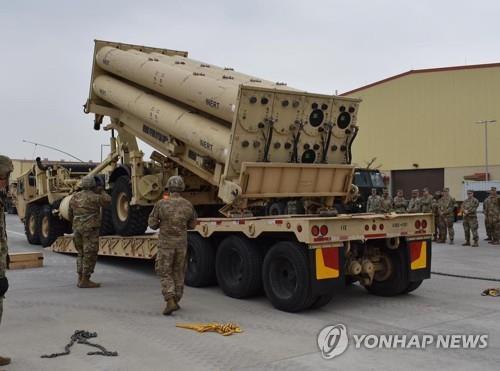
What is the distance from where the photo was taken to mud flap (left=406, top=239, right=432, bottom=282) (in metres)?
8.18

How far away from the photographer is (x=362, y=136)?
45.0 meters

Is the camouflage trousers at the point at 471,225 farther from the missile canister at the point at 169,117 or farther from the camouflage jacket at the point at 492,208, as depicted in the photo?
the missile canister at the point at 169,117

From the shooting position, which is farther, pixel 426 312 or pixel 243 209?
pixel 243 209

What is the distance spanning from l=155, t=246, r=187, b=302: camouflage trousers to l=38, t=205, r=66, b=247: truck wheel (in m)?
8.42

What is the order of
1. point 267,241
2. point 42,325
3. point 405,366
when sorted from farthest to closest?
point 267,241 < point 42,325 < point 405,366

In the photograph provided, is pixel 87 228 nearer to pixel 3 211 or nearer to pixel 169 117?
pixel 169 117

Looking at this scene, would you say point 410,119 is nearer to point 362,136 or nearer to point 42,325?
point 362,136

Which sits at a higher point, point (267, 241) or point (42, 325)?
point (267, 241)

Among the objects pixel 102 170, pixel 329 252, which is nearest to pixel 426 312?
pixel 329 252

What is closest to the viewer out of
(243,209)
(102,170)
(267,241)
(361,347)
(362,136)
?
(361,347)

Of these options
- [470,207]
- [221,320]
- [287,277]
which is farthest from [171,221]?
[470,207]

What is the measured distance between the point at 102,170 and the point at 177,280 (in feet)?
18.7

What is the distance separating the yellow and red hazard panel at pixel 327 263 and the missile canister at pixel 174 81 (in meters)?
2.42

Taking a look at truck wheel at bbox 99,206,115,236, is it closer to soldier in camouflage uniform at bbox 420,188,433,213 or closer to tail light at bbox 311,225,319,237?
tail light at bbox 311,225,319,237
